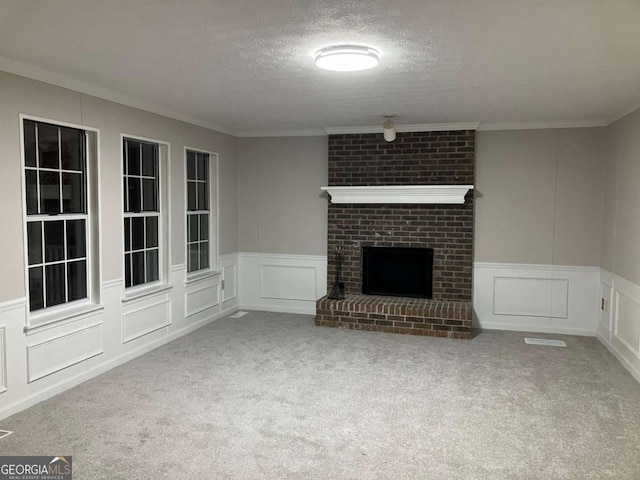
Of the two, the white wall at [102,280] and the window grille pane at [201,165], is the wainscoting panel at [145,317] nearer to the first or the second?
the white wall at [102,280]

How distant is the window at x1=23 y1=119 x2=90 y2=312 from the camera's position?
12.4 ft

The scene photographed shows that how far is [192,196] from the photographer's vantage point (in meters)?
A: 5.96

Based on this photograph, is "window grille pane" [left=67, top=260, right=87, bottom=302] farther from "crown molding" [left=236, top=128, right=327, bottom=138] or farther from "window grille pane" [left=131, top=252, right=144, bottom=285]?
Answer: "crown molding" [left=236, top=128, right=327, bottom=138]

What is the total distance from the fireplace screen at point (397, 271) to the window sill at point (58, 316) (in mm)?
3294

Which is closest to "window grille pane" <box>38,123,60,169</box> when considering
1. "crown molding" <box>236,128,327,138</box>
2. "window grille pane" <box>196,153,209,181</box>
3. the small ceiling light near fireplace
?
"window grille pane" <box>196,153,209,181</box>

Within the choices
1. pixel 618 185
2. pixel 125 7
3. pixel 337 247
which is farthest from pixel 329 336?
pixel 125 7

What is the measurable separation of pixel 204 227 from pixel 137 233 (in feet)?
4.45

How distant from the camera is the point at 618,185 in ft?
16.9

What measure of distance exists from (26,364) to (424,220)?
4396 mm

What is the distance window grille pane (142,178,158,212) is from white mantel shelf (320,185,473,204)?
81.6 inches

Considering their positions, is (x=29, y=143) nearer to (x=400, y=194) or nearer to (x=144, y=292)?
(x=144, y=292)

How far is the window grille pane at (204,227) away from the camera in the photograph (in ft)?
20.3

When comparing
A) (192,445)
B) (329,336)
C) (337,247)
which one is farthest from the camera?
(337,247)

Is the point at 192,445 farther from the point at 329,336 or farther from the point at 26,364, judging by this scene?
the point at 329,336
